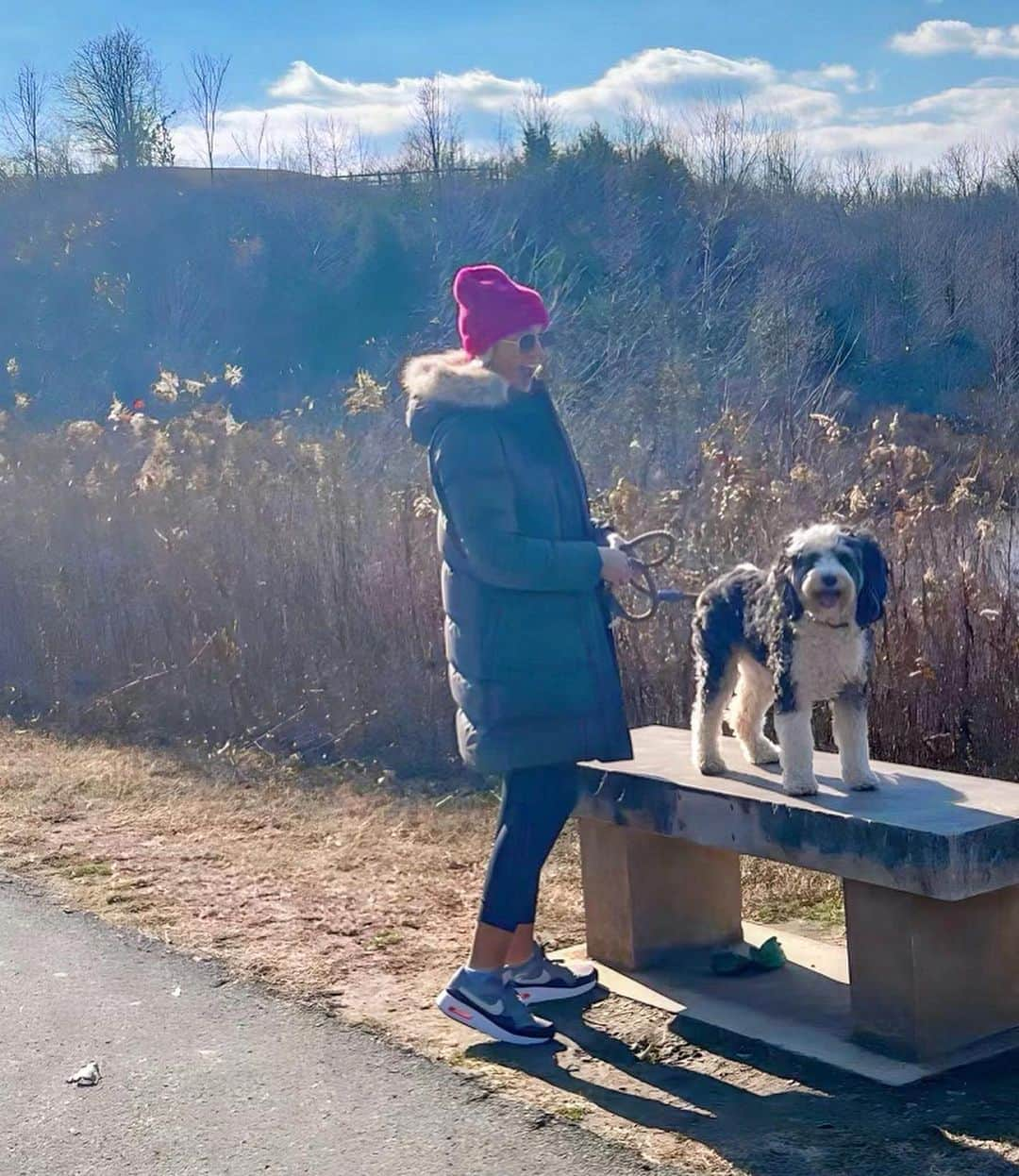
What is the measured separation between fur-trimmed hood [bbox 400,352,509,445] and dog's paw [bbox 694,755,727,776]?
140 cm

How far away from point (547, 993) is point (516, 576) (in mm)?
1494

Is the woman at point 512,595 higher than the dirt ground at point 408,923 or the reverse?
higher

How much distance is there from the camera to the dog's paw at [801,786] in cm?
476

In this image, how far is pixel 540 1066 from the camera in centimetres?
466

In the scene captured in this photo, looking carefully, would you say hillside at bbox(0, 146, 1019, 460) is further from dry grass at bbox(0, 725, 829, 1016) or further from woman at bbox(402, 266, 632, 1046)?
woman at bbox(402, 266, 632, 1046)

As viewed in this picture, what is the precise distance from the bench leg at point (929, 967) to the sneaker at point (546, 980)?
968mm

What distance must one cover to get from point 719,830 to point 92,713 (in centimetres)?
724

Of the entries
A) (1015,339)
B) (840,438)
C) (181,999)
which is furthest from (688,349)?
(181,999)

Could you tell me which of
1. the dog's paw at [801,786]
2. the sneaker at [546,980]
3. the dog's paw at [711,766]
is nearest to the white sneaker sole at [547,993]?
the sneaker at [546,980]

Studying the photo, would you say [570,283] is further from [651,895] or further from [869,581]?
[869,581]

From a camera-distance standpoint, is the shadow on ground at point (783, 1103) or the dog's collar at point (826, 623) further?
the dog's collar at point (826, 623)

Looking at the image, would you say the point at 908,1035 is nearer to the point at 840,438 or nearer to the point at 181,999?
the point at 181,999

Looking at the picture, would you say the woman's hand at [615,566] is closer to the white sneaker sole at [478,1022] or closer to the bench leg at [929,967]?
the bench leg at [929,967]

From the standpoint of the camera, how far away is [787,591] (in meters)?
4.66
